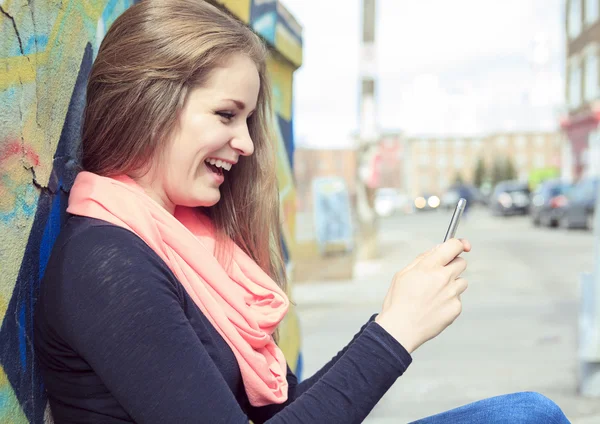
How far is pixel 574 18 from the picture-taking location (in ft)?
109

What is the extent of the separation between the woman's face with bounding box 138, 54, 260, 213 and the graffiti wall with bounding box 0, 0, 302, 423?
0.21 metres

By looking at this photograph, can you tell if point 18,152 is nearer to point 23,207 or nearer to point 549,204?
point 23,207

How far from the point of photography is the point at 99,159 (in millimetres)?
1470

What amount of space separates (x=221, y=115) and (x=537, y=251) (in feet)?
41.0

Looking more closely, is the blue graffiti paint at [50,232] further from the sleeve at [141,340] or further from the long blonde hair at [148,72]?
the sleeve at [141,340]

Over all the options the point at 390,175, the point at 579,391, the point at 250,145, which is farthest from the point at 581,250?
the point at 390,175

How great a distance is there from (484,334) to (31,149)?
17.3 ft

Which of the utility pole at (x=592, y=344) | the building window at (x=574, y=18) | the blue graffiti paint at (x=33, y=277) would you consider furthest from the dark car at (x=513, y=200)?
the blue graffiti paint at (x=33, y=277)

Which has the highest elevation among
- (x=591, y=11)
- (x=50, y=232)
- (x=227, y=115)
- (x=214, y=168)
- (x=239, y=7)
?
(x=591, y=11)

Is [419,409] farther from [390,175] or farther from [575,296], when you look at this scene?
[390,175]

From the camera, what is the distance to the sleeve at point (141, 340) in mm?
1190

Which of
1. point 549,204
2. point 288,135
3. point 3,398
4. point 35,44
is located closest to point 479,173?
point 549,204

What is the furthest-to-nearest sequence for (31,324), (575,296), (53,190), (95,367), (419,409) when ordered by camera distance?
(575,296) → (419,409) → (53,190) → (31,324) → (95,367)

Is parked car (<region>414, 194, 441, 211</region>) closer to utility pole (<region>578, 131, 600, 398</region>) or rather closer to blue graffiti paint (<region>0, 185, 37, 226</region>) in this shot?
blue graffiti paint (<region>0, 185, 37, 226</region>)
